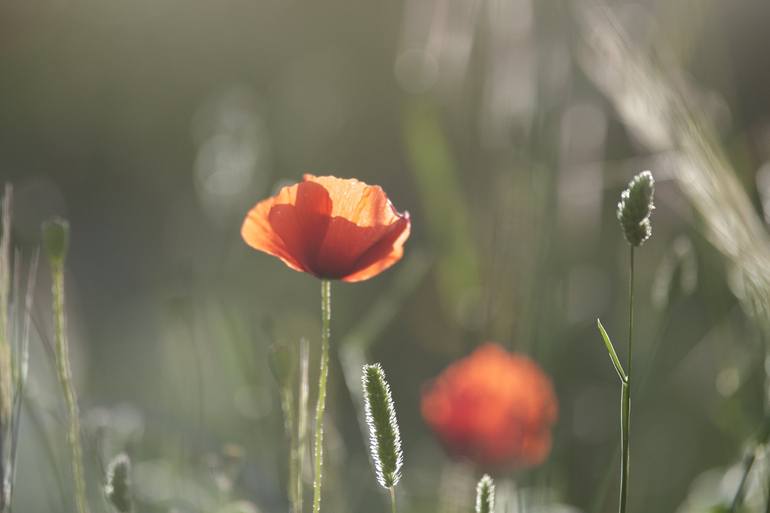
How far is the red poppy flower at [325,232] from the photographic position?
0.50 meters

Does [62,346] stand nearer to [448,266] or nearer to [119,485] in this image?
[119,485]

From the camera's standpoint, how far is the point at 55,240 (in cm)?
47

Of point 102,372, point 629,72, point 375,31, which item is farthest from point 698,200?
point 375,31

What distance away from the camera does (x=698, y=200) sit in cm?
50

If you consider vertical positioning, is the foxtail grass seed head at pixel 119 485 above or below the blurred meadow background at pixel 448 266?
below

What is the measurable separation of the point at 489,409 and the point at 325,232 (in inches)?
15.4

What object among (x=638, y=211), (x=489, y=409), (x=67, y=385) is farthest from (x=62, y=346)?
(x=489, y=409)

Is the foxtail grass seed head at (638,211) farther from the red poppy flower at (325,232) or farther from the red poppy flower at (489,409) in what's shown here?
the red poppy flower at (489,409)

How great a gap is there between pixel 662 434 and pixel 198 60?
1423 mm

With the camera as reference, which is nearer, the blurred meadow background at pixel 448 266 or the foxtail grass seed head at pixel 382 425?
the foxtail grass seed head at pixel 382 425

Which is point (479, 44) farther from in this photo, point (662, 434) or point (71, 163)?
point (71, 163)

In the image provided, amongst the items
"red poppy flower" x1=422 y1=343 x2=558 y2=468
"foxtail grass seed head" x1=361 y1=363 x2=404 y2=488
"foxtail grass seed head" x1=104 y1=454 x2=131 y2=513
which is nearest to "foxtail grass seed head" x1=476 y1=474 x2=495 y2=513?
"foxtail grass seed head" x1=361 y1=363 x2=404 y2=488

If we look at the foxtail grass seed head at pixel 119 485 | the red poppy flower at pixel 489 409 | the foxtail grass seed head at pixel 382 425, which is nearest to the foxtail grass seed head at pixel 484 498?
the foxtail grass seed head at pixel 382 425

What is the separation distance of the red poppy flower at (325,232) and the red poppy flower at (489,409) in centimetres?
27
